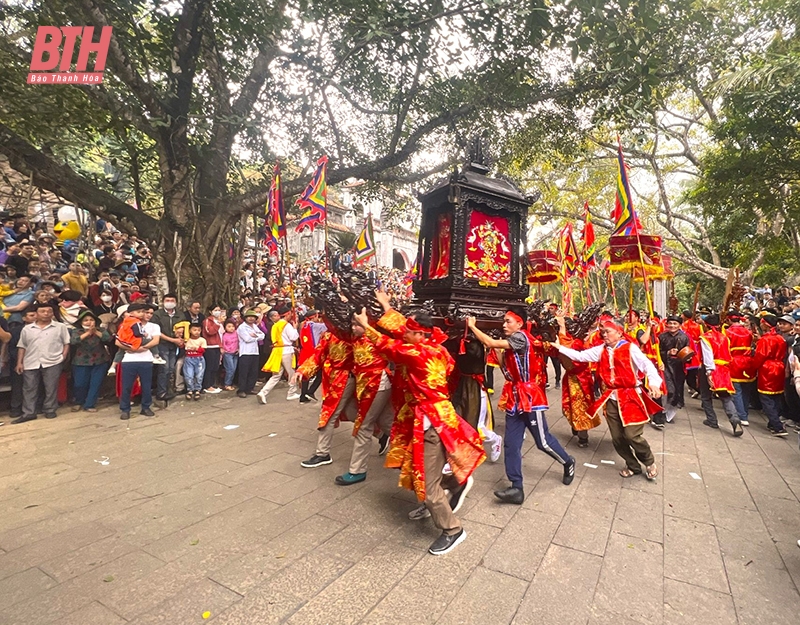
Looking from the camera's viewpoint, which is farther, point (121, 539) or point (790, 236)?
point (790, 236)

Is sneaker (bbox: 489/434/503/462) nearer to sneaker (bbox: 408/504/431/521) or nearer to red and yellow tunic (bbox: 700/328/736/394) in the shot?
sneaker (bbox: 408/504/431/521)

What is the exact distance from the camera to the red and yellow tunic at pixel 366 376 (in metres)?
4.32

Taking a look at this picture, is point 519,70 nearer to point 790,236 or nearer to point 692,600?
point 692,600

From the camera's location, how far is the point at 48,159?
805 centimetres

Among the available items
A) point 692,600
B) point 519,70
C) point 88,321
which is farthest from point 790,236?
point 88,321

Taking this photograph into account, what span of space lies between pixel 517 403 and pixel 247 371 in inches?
241

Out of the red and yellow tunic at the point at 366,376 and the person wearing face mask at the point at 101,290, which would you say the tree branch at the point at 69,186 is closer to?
the person wearing face mask at the point at 101,290

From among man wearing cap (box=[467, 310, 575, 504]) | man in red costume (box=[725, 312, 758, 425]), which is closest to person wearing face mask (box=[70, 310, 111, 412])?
man wearing cap (box=[467, 310, 575, 504])

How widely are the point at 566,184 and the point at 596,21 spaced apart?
15.6 meters

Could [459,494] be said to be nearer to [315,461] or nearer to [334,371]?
[315,461]

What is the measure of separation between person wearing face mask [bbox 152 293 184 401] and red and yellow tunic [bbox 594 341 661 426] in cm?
678

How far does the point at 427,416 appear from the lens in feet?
10.2

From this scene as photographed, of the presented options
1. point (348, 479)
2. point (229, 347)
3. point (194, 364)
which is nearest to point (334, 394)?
point (348, 479)

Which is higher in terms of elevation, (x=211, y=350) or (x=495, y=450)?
(x=211, y=350)
